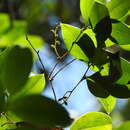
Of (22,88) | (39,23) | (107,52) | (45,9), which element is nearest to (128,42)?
(107,52)

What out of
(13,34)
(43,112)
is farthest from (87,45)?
(13,34)

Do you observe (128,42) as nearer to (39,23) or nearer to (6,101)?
(6,101)

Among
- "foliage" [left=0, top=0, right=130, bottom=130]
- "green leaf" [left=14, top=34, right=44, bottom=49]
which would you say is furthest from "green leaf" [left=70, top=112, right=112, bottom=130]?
"green leaf" [left=14, top=34, right=44, bottom=49]

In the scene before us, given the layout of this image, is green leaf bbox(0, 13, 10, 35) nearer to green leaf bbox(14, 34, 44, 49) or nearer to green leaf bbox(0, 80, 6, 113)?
green leaf bbox(14, 34, 44, 49)

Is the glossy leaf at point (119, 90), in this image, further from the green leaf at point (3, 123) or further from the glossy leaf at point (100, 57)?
the green leaf at point (3, 123)

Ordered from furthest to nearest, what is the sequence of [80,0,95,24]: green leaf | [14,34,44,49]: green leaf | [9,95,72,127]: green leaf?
1. [14,34,44,49]: green leaf
2. [80,0,95,24]: green leaf
3. [9,95,72,127]: green leaf
